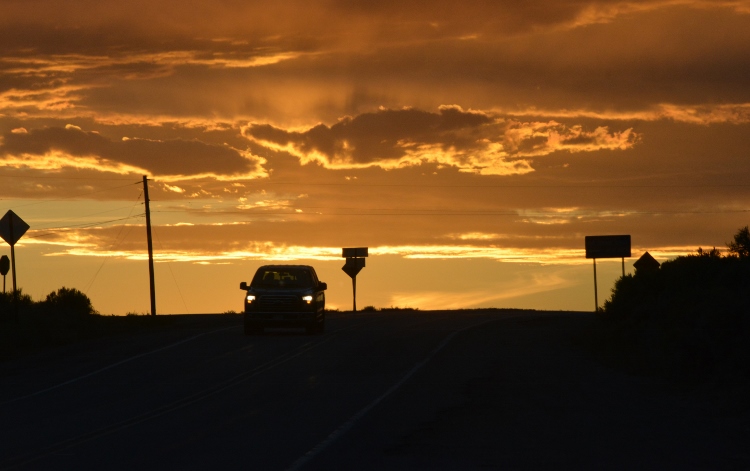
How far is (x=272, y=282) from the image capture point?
34.5 m

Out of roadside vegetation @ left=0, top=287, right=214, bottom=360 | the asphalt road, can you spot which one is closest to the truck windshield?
the asphalt road

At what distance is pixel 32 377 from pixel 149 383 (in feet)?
11.5

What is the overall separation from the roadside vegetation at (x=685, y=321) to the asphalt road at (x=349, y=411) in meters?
1.06

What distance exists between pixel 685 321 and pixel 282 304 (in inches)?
573

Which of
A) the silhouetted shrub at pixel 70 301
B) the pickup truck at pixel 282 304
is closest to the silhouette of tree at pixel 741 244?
the pickup truck at pixel 282 304

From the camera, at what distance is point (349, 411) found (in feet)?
53.9

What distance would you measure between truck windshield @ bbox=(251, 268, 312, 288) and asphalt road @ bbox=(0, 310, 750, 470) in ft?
13.8

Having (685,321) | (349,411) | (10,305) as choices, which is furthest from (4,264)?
(349,411)

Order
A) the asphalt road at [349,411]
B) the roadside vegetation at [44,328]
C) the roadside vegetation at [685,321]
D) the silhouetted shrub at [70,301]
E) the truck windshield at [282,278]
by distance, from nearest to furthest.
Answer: the asphalt road at [349,411] < the roadside vegetation at [685,321] < the roadside vegetation at [44,328] < the truck windshield at [282,278] < the silhouetted shrub at [70,301]

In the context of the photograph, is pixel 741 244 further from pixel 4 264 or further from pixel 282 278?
pixel 4 264

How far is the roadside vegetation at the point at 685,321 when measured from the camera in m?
19.8

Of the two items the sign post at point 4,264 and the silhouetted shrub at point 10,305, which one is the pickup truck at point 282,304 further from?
the sign post at point 4,264

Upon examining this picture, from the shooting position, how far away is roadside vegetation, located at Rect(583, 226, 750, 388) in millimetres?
19844

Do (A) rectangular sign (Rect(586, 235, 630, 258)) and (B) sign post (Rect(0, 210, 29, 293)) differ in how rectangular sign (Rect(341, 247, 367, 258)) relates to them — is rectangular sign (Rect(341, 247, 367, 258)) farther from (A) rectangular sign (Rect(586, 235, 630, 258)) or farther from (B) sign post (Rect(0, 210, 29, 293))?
(B) sign post (Rect(0, 210, 29, 293))
